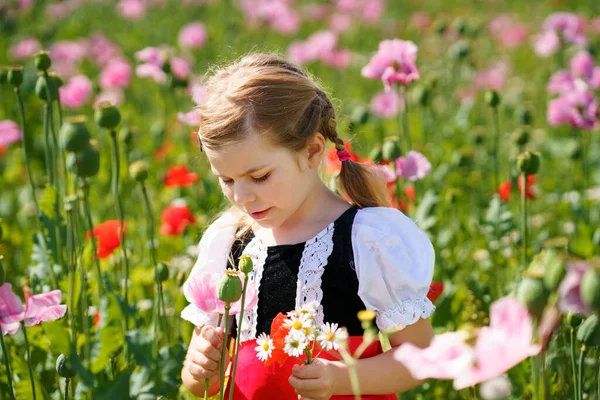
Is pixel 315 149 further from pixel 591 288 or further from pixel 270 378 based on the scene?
pixel 591 288

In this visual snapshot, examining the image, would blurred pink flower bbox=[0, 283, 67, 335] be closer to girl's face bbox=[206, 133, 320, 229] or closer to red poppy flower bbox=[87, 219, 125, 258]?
girl's face bbox=[206, 133, 320, 229]

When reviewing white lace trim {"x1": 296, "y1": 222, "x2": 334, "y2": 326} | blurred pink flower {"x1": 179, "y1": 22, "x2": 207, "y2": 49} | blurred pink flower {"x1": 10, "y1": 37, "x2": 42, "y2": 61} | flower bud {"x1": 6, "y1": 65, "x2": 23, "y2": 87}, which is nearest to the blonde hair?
white lace trim {"x1": 296, "y1": 222, "x2": 334, "y2": 326}

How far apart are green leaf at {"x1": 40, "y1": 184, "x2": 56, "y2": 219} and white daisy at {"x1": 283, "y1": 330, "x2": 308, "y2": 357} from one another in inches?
29.6

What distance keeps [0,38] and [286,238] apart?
3764 millimetres

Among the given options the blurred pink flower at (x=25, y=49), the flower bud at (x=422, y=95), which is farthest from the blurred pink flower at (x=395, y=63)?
the blurred pink flower at (x=25, y=49)

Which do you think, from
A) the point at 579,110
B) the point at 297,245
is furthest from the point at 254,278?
the point at 579,110

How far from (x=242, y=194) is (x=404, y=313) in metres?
0.29

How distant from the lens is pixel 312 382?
3.74ft

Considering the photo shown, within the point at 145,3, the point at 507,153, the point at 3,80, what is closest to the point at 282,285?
the point at 3,80

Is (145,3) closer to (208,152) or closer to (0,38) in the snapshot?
(0,38)

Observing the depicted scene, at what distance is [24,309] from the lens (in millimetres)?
Result: 1151

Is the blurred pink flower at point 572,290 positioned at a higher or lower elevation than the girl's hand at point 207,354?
higher

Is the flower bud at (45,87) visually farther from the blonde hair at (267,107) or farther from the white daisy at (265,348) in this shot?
the white daisy at (265,348)

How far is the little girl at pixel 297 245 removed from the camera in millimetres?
1238
